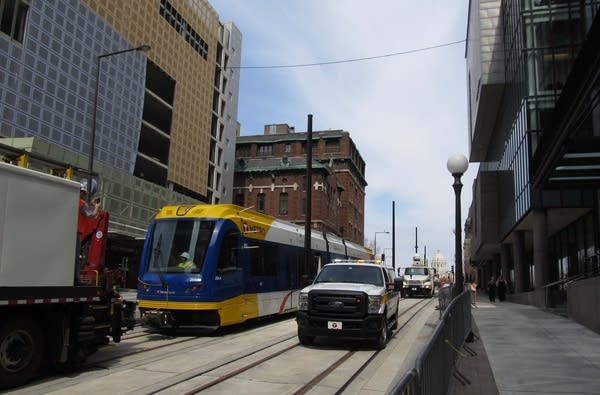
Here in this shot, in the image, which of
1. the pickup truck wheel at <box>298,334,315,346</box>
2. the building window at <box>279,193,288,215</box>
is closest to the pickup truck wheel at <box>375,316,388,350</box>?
the pickup truck wheel at <box>298,334,315,346</box>

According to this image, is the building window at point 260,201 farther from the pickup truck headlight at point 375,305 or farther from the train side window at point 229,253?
the pickup truck headlight at point 375,305

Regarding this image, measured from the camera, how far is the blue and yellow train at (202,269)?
44.1ft

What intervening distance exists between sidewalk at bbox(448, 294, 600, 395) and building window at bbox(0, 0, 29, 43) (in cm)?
3026

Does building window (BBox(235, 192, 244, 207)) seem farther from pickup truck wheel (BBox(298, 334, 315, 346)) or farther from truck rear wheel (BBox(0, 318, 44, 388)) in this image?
truck rear wheel (BBox(0, 318, 44, 388))

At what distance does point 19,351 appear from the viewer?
8.07 meters

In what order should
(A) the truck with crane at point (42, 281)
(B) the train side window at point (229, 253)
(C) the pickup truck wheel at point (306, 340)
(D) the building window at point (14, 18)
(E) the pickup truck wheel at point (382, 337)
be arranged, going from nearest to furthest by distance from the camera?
(A) the truck with crane at point (42, 281), (E) the pickup truck wheel at point (382, 337), (C) the pickup truck wheel at point (306, 340), (B) the train side window at point (229, 253), (D) the building window at point (14, 18)

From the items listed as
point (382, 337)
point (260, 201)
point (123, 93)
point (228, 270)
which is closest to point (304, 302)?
point (382, 337)

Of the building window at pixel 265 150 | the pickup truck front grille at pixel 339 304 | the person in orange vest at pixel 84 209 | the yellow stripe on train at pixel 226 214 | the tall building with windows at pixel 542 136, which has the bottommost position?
the pickup truck front grille at pixel 339 304

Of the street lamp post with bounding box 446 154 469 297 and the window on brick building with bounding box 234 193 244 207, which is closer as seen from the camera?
the street lamp post with bounding box 446 154 469 297

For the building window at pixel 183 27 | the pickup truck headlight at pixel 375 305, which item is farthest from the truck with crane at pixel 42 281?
the building window at pixel 183 27

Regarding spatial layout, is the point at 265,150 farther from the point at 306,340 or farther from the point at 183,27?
the point at 306,340

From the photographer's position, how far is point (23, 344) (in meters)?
8.15

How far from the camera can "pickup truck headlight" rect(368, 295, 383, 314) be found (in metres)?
11.8

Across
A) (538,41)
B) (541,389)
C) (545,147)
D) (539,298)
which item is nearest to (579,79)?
(545,147)
